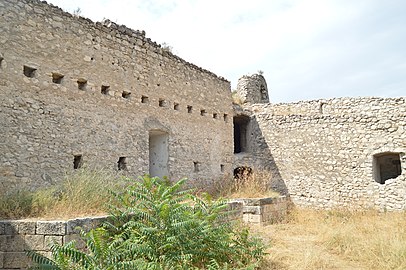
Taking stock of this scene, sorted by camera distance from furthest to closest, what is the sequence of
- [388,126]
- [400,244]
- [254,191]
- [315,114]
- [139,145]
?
[315,114], [388,126], [254,191], [139,145], [400,244]

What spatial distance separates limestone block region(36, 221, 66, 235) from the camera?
438 centimetres

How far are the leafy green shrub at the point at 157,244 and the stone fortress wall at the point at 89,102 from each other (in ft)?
7.32

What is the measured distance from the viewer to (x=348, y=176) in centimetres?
1112

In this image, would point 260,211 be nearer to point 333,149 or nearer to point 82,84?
point 333,149

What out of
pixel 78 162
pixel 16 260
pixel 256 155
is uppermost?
pixel 256 155

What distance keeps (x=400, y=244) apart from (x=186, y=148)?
19.0 ft

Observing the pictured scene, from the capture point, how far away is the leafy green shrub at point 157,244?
379 cm

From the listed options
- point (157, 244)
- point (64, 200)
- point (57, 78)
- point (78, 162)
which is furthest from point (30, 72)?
point (157, 244)

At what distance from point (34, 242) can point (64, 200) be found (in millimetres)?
1118

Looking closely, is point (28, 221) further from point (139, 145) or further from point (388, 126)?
point (388, 126)

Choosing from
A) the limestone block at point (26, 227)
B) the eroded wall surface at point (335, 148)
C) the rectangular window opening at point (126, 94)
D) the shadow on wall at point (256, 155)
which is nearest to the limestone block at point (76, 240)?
the limestone block at point (26, 227)

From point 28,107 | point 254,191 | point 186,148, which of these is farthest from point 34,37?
point 254,191

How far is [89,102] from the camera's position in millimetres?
7258

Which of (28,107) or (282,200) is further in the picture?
(282,200)
